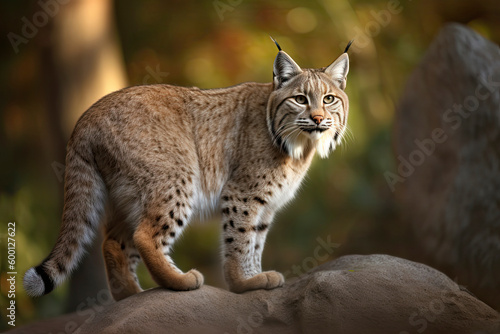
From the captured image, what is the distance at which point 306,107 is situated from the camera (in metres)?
4.36

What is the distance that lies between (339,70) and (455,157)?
8.36 feet

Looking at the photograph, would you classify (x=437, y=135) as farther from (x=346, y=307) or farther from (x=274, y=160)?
(x=346, y=307)

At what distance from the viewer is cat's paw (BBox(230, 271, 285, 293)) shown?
4.30 m

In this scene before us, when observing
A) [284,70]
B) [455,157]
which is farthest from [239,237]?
[455,157]

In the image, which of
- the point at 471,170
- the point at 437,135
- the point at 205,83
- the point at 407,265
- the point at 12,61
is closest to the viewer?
the point at 407,265

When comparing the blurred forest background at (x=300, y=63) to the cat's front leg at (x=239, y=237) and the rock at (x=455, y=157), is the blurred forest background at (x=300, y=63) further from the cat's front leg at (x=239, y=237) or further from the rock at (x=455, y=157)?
the cat's front leg at (x=239, y=237)

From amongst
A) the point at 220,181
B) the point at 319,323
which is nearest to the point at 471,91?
the point at 220,181

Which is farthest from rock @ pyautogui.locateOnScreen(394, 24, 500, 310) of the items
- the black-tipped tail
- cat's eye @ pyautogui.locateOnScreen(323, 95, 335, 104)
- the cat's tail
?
the black-tipped tail

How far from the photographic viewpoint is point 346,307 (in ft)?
12.3

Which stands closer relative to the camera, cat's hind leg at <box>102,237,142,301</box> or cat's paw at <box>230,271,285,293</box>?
cat's paw at <box>230,271,285,293</box>

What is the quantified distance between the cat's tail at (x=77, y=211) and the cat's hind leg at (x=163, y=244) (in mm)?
389

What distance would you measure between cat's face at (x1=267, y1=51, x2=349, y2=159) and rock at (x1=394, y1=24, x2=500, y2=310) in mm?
2216

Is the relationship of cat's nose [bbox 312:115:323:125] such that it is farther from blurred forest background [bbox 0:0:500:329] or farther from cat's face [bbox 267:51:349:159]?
blurred forest background [bbox 0:0:500:329]

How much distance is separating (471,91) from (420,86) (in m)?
0.89
